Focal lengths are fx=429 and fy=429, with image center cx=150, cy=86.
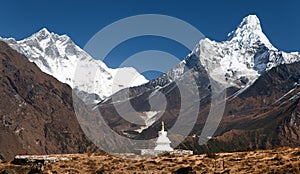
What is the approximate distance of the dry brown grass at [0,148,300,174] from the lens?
146 feet

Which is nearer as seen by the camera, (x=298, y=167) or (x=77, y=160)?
(x=298, y=167)

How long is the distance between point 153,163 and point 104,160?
24.0 feet

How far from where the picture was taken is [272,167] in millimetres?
43344

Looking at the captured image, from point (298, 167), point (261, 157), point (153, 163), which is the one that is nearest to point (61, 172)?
point (153, 163)

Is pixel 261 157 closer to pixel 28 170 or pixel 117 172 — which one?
pixel 117 172

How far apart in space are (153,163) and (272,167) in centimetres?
1598

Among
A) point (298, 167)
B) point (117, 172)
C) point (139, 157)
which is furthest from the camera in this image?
point (139, 157)

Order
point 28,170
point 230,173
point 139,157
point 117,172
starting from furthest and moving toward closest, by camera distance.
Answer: point 139,157 < point 28,170 < point 117,172 < point 230,173

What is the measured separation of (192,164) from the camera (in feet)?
167

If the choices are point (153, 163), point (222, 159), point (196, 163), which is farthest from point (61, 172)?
point (222, 159)

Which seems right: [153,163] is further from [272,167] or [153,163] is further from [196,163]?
[272,167]

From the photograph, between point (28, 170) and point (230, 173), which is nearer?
point (230, 173)

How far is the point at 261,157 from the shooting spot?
163 ft

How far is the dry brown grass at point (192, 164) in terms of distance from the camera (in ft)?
146
